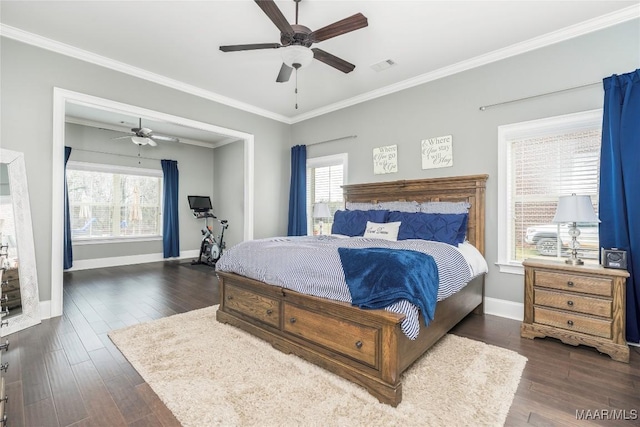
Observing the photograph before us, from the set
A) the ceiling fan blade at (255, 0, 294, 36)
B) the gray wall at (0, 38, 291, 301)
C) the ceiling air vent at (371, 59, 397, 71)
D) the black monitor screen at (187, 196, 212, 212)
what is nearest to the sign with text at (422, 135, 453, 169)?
the ceiling air vent at (371, 59, 397, 71)

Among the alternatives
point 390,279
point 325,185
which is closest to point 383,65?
point 325,185

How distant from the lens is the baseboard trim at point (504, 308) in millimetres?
3211

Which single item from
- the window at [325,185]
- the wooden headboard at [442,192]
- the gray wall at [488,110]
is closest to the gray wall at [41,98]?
the window at [325,185]

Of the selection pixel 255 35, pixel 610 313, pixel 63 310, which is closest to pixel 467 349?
pixel 610 313

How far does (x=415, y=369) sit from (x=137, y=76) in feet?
14.7

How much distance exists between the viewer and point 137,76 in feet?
12.7

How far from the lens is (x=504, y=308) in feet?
10.9

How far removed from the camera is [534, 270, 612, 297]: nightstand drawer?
2.38m

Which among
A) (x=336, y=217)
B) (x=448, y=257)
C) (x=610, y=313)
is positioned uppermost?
(x=336, y=217)

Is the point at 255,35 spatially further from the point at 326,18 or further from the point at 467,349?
the point at 467,349

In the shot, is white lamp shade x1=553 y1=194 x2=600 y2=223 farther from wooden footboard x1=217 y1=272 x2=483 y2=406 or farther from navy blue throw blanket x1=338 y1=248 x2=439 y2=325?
navy blue throw blanket x1=338 y1=248 x2=439 y2=325

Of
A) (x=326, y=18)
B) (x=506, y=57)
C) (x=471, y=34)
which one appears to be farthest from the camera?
(x=506, y=57)

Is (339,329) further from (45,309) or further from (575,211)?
(45,309)

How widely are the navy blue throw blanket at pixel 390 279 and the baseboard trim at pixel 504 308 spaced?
1.77m
